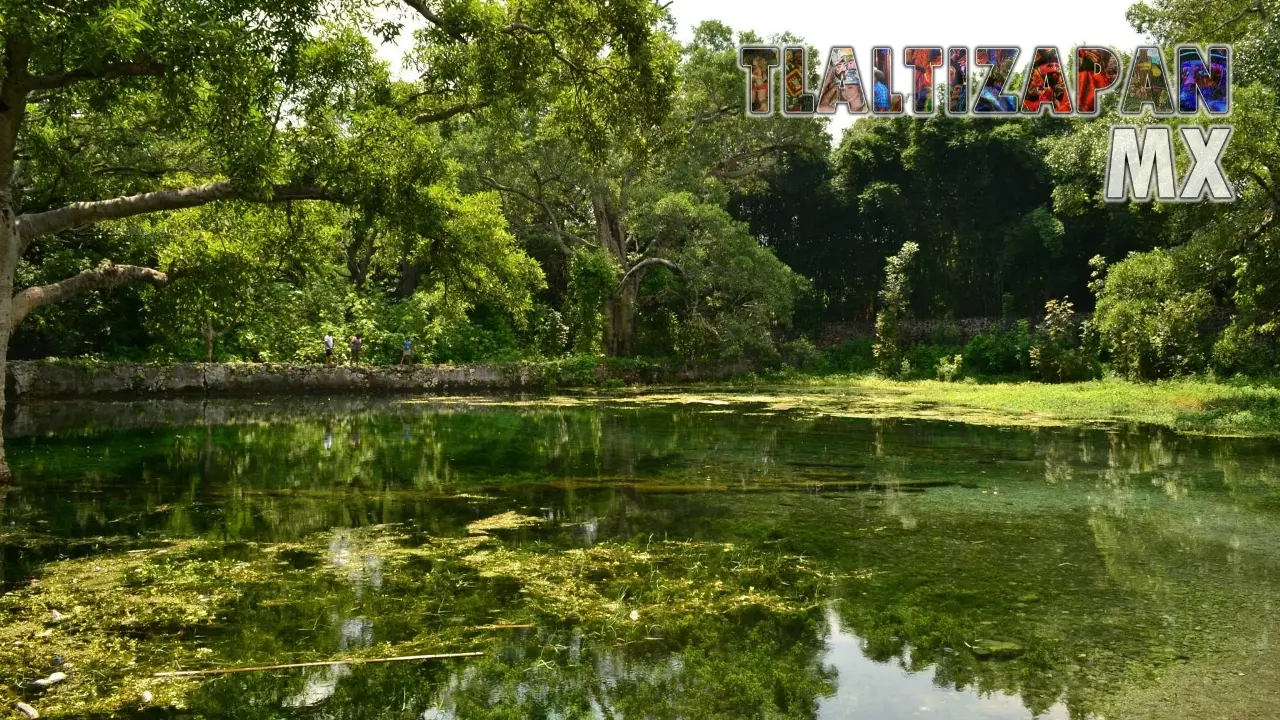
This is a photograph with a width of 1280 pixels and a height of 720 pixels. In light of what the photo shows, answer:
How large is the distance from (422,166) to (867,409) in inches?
376

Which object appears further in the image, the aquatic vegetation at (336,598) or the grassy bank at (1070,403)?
the grassy bank at (1070,403)

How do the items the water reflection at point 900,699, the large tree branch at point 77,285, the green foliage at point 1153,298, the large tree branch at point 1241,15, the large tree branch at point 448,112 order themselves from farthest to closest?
1. the large tree branch at point 1241,15
2. the green foliage at point 1153,298
3. the large tree branch at point 448,112
4. the large tree branch at point 77,285
5. the water reflection at point 900,699

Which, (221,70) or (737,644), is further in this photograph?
(221,70)

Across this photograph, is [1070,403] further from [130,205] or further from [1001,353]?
[130,205]

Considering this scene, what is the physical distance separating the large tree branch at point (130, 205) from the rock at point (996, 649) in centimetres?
735

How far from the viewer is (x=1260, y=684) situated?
3141mm

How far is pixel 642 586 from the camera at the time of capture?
4.35 metres

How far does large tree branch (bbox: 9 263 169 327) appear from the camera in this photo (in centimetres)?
823

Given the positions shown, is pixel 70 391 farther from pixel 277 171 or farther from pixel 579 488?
pixel 579 488

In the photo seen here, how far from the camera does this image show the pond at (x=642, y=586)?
3.08 metres

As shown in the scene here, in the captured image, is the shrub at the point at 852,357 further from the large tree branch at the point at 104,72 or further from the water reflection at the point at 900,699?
the water reflection at the point at 900,699

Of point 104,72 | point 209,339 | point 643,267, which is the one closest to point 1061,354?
point 643,267

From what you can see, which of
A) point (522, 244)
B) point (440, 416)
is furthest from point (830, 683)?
point (522, 244)

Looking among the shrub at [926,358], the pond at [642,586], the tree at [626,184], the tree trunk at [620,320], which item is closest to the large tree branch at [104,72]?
the pond at [642,586]
